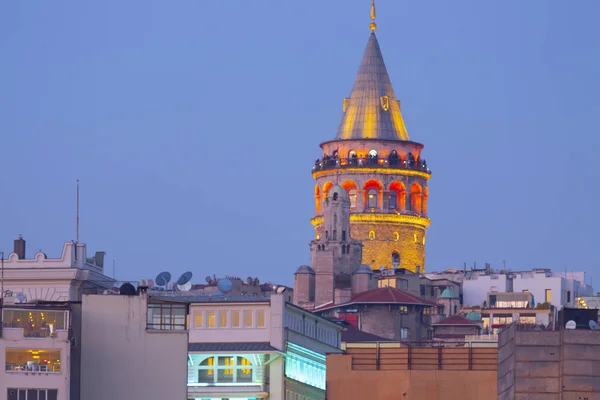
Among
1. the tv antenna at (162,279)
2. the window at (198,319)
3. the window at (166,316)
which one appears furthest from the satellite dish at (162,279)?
the window at (166,316)

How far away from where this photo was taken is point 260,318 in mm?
141500

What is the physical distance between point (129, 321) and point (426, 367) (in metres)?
44.8

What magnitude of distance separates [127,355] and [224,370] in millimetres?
30509

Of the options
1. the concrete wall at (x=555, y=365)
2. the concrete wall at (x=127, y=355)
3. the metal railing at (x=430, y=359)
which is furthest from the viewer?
the metal railing at (x=430, y=359)

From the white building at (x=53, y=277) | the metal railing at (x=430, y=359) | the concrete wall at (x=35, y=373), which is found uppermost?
the white building at (x=53, y=277)

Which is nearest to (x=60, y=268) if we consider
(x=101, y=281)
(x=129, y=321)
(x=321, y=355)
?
(x=101, y=281)

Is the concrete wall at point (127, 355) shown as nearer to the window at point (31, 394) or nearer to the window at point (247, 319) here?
the window at point (31, 394)

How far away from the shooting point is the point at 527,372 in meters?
130

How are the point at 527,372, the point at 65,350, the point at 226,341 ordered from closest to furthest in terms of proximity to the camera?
the point at 65,350 < the point at 527,372 < the point at 226,341

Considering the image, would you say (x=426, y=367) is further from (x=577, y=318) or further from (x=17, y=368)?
(x=17, y=368)

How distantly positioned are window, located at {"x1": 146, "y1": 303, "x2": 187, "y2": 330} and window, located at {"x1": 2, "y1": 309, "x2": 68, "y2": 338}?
11.3 ft

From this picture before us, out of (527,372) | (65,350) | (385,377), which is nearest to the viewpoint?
(65,350)

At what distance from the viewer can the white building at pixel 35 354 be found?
345 feet

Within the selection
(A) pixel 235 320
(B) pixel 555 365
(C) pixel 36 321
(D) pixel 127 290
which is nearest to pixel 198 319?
(A) pixel 235 320
